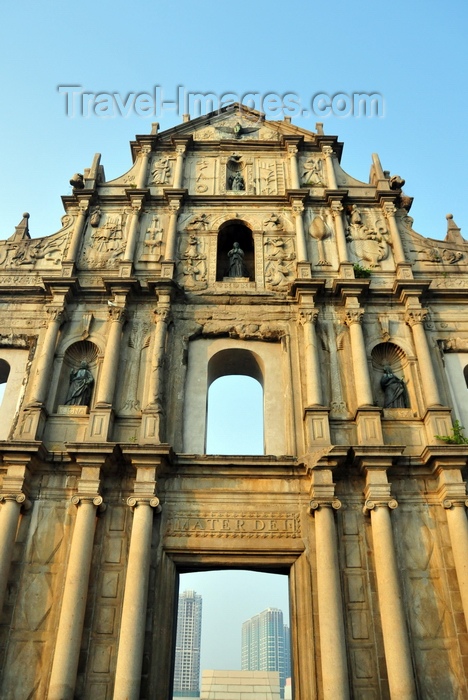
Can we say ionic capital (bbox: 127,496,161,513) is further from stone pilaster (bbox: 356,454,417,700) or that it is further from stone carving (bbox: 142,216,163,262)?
stone carving (bbox: 142,216,163,262)

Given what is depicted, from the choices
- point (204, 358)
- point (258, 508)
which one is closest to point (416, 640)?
point (258, 508)

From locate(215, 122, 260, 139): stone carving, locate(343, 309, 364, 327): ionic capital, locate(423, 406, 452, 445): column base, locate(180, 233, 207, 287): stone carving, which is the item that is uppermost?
locate(215, 122, 260, 139): stone carving

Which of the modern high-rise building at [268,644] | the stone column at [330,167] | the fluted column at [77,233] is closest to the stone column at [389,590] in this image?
the stone column at [330,167]

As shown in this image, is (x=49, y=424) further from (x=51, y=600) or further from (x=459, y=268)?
(x=459, y=268)

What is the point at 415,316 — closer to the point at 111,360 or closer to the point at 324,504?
the point at 324,504

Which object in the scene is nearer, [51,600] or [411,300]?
[51,600]

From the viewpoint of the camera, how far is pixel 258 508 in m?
11.2

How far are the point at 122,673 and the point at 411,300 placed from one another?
9.46 metres

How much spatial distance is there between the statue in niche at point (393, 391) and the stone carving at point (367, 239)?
130 inches

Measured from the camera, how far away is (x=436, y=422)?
11812 mm

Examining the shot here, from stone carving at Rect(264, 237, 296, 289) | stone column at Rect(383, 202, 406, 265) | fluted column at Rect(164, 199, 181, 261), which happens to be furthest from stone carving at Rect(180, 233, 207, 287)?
stone column at Rect(383, 202, 406, 265)

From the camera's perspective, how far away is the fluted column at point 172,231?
14664 millimetres

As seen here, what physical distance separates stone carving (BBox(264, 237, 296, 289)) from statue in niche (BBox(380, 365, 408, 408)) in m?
3.25

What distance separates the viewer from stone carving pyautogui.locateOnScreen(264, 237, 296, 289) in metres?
14.5
